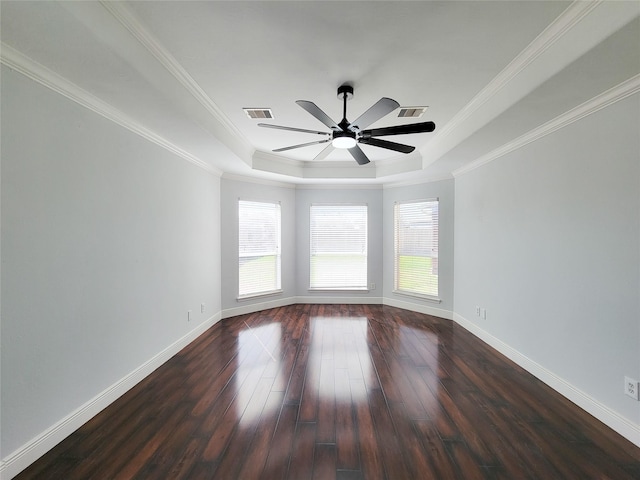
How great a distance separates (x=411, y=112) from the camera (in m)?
2.88

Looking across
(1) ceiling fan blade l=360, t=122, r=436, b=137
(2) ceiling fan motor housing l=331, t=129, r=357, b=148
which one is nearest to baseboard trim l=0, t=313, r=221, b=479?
(2) ceiling fan motor housing l=331, t=129, r=357, b=148

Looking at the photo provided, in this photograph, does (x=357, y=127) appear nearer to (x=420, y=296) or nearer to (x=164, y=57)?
(x=164, y=57)

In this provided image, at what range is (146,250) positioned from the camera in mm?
2746

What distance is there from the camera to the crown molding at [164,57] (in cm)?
154

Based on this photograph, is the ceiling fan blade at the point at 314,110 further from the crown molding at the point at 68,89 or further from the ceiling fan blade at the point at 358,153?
the crown molding at the point at 68,89

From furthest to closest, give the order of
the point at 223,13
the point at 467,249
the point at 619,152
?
the point at 467,249, the point at 619,152, the point at 223,13

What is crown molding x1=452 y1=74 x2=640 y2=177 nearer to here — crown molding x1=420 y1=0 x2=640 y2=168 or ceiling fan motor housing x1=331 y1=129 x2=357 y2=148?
crown molding x1=420 y1=0 x2=640 y2=168

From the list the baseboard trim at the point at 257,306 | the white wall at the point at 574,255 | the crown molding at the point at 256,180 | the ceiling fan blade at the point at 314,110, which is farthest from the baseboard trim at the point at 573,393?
the crown molding at the point at 256,180

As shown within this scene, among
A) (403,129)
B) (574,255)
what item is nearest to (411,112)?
(403,129)

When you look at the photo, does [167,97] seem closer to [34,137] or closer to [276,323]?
[34,137]

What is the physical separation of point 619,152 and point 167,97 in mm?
3515

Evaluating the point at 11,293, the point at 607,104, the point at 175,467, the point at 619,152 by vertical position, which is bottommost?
the point at 175,467

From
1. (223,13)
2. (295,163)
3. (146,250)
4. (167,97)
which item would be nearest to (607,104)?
(223,13)

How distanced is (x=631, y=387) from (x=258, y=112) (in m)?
3.92
